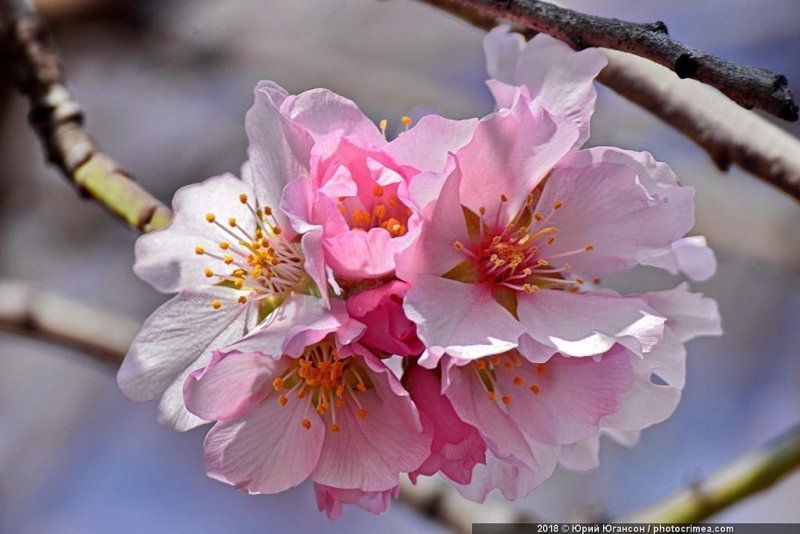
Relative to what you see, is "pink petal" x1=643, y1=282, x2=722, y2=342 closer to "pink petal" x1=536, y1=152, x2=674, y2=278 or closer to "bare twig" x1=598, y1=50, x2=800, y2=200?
"pink petal" x1=536, y1=152, x2=674, y2=278

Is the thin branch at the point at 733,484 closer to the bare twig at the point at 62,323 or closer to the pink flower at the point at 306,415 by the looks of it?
the pink flower at the point at 306,415

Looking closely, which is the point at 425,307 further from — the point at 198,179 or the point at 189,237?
the point at 198,179

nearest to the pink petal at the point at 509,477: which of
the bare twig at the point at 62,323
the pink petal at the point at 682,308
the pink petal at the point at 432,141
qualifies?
the pink petal at the point at 682,308

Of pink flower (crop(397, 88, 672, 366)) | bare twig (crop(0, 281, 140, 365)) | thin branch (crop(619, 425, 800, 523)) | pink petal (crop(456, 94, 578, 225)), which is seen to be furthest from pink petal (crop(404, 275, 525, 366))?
bare twig (crop(0, 281, 140, 365))

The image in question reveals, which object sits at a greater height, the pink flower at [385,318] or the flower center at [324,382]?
the pink flower at [385,318]

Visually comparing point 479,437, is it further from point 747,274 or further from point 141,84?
point 141,84

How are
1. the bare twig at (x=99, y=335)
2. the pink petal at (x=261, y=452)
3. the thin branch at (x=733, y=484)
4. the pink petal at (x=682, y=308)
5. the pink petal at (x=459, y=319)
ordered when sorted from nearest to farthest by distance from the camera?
the pink petal at (x=459, y=319) < the pink petal at (x=261, y=452) < the pink petal at (x=682, y=308) < the thin branch at (x=733, y=484) < the bare twig at (x=99, y=335)

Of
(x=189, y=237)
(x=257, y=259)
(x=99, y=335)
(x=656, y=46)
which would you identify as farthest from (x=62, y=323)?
(x=656, y=46)
